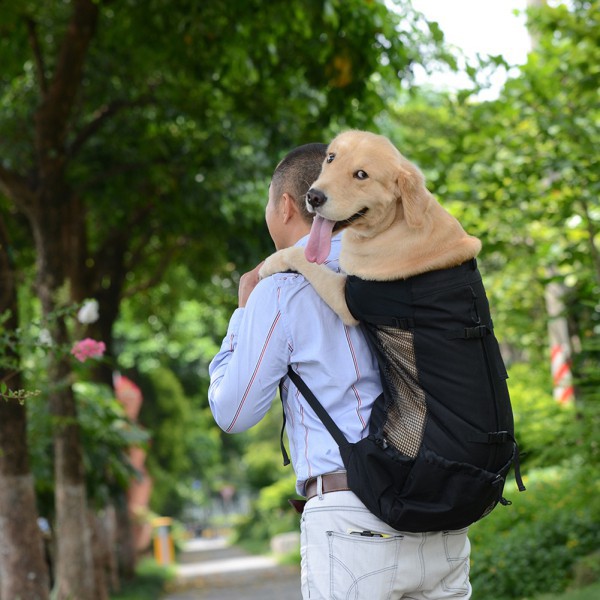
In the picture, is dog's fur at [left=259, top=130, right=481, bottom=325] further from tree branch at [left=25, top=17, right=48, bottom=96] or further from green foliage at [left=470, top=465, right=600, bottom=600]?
tree branch at [left=25, top=17, right=48, bottom=96]

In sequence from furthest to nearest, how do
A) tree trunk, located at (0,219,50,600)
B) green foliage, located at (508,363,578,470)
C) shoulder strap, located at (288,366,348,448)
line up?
green foliage, located at (508,363,578,470), tree trunk, located at (0,219,50,600), shoulder strap, located at (288,366,348,448)

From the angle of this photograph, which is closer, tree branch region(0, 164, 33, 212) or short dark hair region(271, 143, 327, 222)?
short dark hair region(271, 143, 327, 222)

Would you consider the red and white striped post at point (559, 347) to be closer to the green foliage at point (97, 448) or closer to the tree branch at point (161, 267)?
the green foliage at point (97, 448)

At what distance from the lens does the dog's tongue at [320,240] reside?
9.20ft

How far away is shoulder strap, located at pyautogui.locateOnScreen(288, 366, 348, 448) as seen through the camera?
8.87ft

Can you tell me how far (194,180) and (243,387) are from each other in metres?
10.5

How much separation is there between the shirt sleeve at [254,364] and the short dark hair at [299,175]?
0.36 metres

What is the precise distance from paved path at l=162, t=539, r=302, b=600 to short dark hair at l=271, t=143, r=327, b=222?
13.6 m

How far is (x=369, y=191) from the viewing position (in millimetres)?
2752

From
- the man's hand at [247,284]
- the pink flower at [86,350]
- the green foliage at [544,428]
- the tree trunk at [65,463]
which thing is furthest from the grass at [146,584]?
the man's hand at [247,284]

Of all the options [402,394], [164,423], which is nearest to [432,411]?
[402,394]

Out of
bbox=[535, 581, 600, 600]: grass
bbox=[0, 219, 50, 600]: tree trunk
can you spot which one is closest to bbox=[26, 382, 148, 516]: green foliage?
bbox=[0, 219, 50, 600]: tree trunk

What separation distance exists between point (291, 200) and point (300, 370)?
0.56m

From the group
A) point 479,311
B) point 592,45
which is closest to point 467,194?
point 592,45
